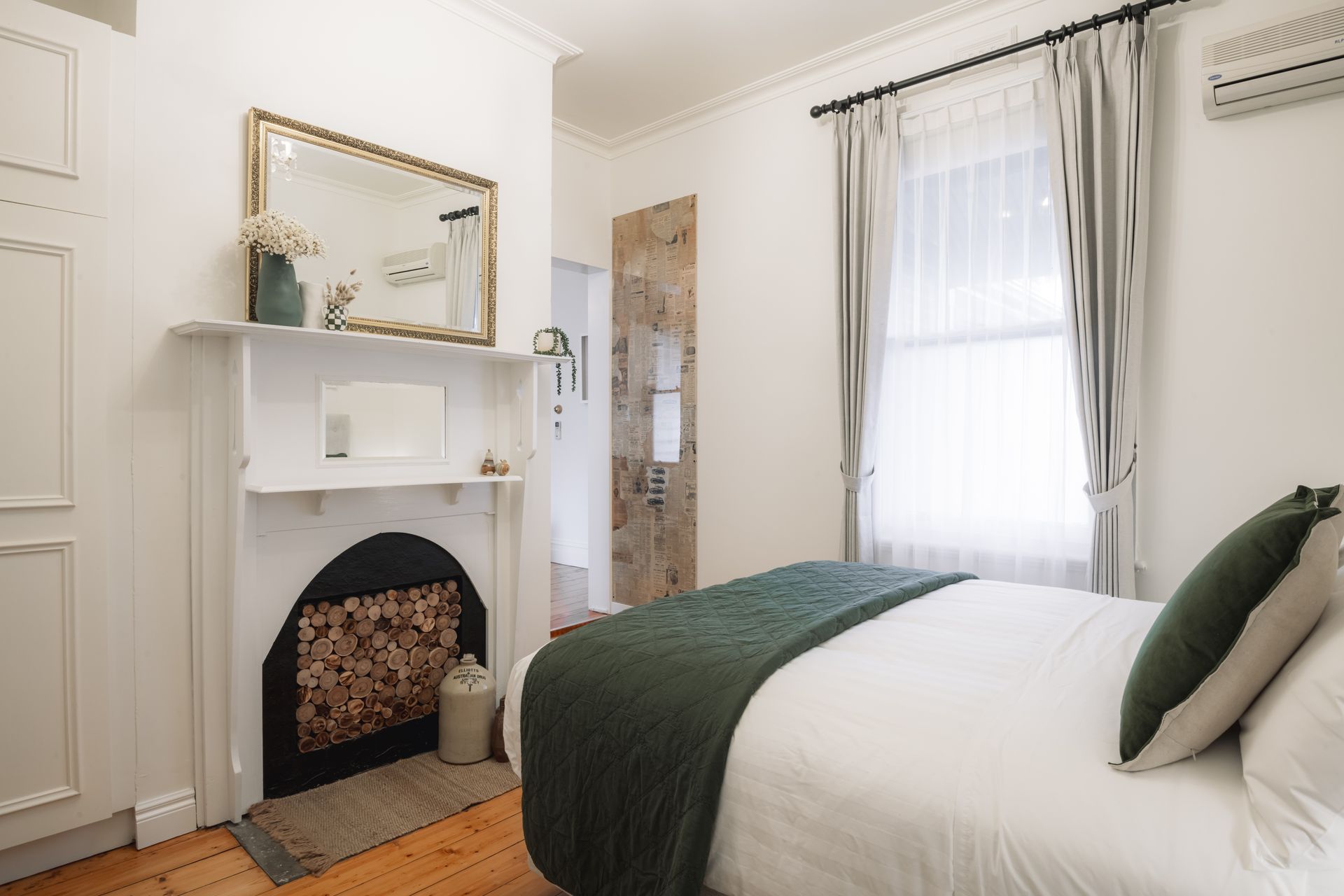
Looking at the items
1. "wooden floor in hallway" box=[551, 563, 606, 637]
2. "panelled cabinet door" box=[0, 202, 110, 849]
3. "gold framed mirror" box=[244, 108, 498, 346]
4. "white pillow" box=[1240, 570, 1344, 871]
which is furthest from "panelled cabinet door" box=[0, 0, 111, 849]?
"white pillow" box=[1240, 570, 1344, 871]

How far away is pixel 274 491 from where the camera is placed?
2115 mm

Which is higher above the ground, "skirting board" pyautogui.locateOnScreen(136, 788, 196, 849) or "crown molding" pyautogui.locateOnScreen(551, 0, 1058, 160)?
"crown molding" pyautogui.locateOnScreen(551, 0, 1058, 160)

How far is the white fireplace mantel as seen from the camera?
2145mm

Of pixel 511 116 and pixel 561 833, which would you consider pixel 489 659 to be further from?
pixel 511 116

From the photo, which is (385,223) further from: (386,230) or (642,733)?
(642,733)

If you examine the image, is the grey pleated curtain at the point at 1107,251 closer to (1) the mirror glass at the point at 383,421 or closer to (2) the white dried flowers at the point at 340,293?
(1) the mirror glass at the point at 383,421

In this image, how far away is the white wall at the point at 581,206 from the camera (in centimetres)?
417

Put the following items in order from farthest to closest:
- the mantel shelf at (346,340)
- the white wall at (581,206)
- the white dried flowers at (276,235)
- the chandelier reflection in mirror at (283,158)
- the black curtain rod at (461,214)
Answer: the white wall at (581,206)
the black curtain rod at (461,214)
the chandelier reflection in mirror at (283,158)
the white dried flowers at (276,235)
the mantel shelf at (346,340)

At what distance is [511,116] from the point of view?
3.01 meters

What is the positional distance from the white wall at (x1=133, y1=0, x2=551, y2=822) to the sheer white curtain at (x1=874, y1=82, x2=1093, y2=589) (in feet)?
7.01

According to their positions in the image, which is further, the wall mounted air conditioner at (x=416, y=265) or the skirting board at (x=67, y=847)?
the wall mounted air conditioner at (x=416, y=265)

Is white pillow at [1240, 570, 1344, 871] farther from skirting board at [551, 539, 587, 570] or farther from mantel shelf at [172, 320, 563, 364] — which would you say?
skirting board at [551, 539, 587, 570]

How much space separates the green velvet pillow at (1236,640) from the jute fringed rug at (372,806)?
77.8 inches

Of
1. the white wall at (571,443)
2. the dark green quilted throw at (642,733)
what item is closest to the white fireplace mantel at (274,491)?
the dark green quilted throw at (642,733)
